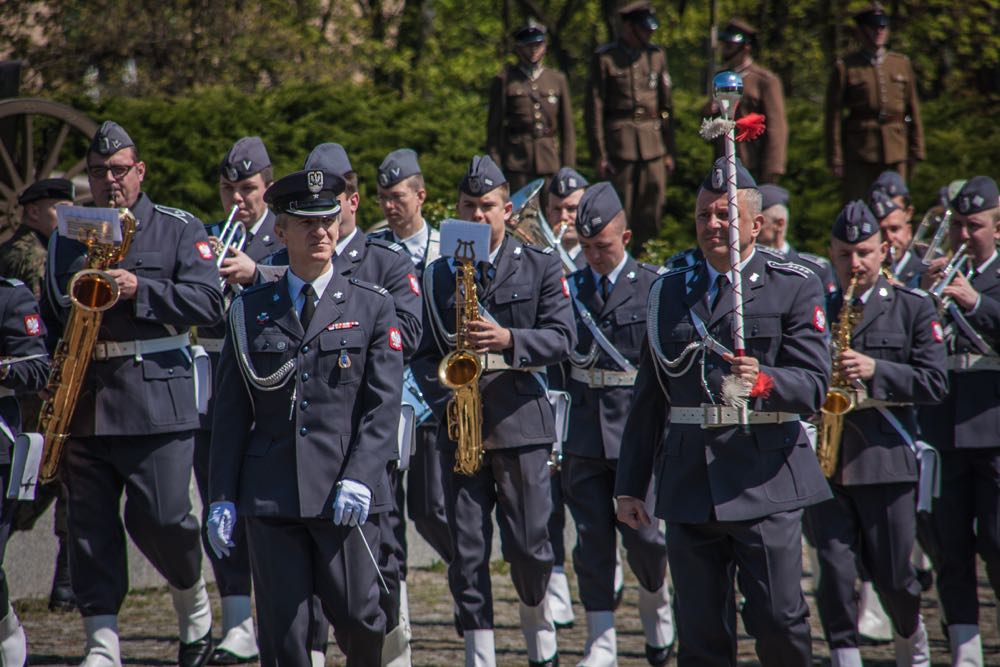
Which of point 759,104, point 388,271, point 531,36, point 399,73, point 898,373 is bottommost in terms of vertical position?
point 898,373

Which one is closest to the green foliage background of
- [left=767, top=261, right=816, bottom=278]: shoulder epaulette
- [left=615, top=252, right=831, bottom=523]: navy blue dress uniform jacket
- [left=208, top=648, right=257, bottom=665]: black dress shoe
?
[left=208, top=648, right=257, bottom=665]: black dress shoe

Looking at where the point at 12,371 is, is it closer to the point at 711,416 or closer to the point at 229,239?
the point at 229,239

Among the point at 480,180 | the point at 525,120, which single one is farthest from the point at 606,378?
the point at 525,120

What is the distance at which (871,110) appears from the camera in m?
13.5

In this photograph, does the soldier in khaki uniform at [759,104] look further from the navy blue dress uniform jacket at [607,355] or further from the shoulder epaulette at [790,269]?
the shoulder epaulette at [790,269]

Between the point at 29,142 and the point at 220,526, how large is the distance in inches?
273

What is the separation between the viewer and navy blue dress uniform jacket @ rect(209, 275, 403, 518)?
5.73 meters

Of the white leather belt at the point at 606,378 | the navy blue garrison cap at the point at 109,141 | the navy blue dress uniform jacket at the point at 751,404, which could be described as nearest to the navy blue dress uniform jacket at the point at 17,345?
the navy blue garrison cap at the point at 109,141

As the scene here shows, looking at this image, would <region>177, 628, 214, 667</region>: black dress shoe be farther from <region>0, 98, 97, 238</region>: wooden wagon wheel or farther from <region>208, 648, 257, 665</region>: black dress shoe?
<region>0, 98, 97, 238</region>: wooden wagon wheel

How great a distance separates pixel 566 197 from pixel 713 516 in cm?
433

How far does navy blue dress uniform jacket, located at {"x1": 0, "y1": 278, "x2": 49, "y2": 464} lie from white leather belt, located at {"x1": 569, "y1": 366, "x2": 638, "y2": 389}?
2.91 m

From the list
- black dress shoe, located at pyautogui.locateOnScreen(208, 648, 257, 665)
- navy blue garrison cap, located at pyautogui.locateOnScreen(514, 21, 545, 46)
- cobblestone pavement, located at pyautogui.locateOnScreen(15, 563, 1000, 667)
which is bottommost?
cobblestone pavement, located at pyautogui.locateOnScreen(15, 563, 1000, 667)

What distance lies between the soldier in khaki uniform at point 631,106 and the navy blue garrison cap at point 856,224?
18.1 ft

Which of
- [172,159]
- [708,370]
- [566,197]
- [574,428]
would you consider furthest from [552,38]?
[708,370]
